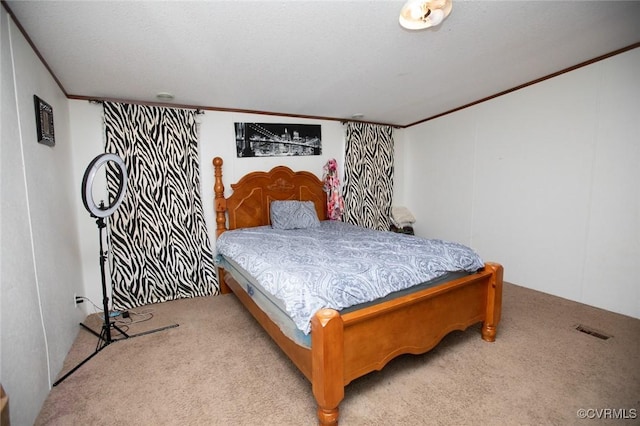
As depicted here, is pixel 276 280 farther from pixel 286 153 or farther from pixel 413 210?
pixel 413 210

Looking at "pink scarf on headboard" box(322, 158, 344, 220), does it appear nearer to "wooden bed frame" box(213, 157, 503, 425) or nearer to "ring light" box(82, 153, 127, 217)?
"wooden bed frame" box(213, 157, 503, 425)

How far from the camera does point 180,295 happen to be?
3.30 metres

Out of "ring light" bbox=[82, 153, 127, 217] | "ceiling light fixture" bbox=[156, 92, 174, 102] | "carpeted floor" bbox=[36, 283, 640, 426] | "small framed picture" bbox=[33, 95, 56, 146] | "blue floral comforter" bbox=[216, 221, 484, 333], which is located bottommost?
"carpeted floor" bbox=[36, 283, 640, 426]

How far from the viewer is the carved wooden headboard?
3.41m

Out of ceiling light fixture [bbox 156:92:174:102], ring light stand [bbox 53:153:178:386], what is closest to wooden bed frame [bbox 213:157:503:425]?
ring light stand [bbox 53:153:178:386]

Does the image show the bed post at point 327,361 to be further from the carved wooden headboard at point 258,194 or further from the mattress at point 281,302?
the carved wooden headboard at point 258,194

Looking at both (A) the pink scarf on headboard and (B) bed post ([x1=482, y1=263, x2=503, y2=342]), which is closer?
(B) bed post ([x1=482, y1=263, x2=503, y2=342])

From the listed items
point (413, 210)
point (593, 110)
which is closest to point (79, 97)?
point (413, 210)

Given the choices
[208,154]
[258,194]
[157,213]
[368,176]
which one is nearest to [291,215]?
[258,194]

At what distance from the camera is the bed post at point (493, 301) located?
224cm

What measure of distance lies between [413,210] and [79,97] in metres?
4.59

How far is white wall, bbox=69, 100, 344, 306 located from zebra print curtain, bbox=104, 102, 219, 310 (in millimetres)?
131

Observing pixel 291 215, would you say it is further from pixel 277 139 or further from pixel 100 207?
pixel 100 207

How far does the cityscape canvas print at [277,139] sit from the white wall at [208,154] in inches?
2.5
